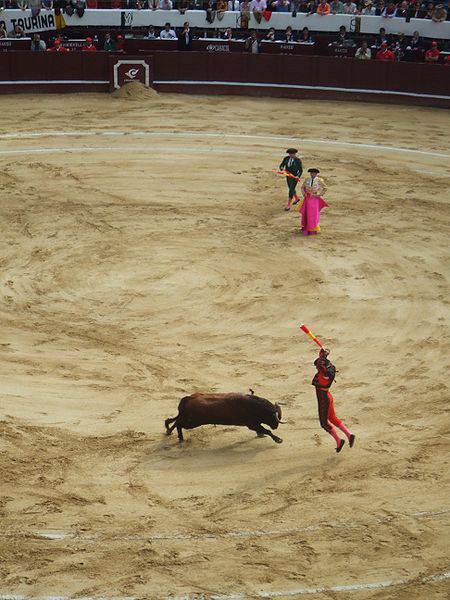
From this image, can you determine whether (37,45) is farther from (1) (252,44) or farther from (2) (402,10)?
(2) (402,10)

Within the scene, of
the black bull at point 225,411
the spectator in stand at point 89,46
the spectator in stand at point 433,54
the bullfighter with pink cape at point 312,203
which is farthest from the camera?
the spectator in stand at point 89,46

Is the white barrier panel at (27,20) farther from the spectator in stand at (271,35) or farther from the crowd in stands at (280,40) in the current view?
the spectator in stand at (271,35)

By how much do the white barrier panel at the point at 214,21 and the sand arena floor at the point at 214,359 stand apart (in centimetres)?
614

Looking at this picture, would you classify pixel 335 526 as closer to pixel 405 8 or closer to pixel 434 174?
pixel 434 174

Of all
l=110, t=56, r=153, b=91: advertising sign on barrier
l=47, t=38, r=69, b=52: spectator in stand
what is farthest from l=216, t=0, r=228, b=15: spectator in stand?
l=47, t=38, r=69, b=52: spectator in stand

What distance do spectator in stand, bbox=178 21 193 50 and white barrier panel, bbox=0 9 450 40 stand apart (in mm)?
1552

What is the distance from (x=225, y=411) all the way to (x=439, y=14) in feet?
74.8

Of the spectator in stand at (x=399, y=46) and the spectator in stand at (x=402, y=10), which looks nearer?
the spectator in stand at (x=399, y=46)

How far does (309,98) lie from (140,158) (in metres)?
8.92

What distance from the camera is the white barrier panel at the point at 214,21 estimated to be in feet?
104

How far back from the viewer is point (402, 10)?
31938mm

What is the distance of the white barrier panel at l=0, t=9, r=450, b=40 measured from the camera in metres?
31.8

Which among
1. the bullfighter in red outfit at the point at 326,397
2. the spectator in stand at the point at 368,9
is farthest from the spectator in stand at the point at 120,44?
the bullfighter in red outfit at the point at 326,397

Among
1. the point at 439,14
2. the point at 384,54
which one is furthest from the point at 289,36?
the point at 439,14
